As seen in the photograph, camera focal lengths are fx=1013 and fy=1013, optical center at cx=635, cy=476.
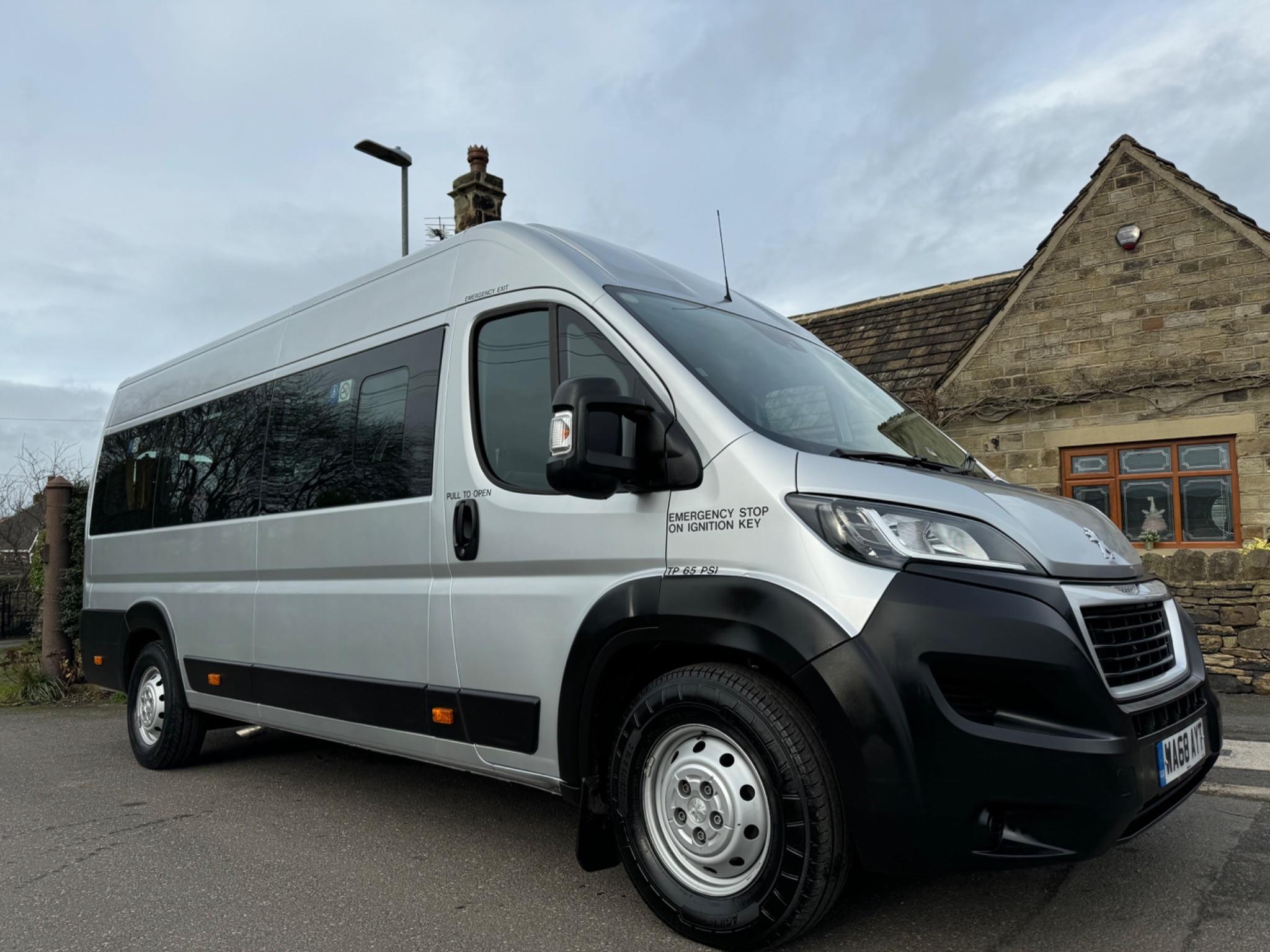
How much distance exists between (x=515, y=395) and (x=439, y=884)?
1846mm

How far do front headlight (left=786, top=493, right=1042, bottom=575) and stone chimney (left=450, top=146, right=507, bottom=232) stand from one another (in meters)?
12.9

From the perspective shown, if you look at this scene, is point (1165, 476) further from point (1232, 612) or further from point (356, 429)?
point (356, 429)

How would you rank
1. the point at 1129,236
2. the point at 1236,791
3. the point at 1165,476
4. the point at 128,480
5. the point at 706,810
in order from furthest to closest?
the point at 1129,236 < the point at 1165,476 < the point at 128,480 < the point at 1236,791 < the point at 706,810

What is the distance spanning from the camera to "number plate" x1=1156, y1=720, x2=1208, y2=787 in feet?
9.33

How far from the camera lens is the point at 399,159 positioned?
49.5ft

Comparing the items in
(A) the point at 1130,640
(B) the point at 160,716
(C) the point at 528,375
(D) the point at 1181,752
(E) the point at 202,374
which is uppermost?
(E) the point at 202,374

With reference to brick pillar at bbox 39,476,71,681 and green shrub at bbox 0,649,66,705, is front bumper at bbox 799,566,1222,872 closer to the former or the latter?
green shrub at bbox 0,649,66,705

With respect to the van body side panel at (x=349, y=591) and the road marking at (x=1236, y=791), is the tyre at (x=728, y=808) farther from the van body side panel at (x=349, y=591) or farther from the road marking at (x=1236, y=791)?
the road marking at (x=1236, y=791)

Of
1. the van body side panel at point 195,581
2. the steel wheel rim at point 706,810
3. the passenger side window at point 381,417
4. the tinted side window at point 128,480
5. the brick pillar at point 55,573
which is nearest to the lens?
the steel wheel rim at point 706,810

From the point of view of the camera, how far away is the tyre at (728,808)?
9.25 feet

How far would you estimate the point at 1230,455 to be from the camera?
11492mm

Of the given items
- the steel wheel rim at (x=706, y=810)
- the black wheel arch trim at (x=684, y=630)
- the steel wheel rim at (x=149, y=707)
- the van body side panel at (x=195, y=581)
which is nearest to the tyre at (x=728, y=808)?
the steel wheel rim at (x=706, y=810)

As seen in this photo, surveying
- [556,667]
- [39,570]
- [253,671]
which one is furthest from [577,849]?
[39,570]

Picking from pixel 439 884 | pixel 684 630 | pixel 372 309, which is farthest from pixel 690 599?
pixel 372 309
